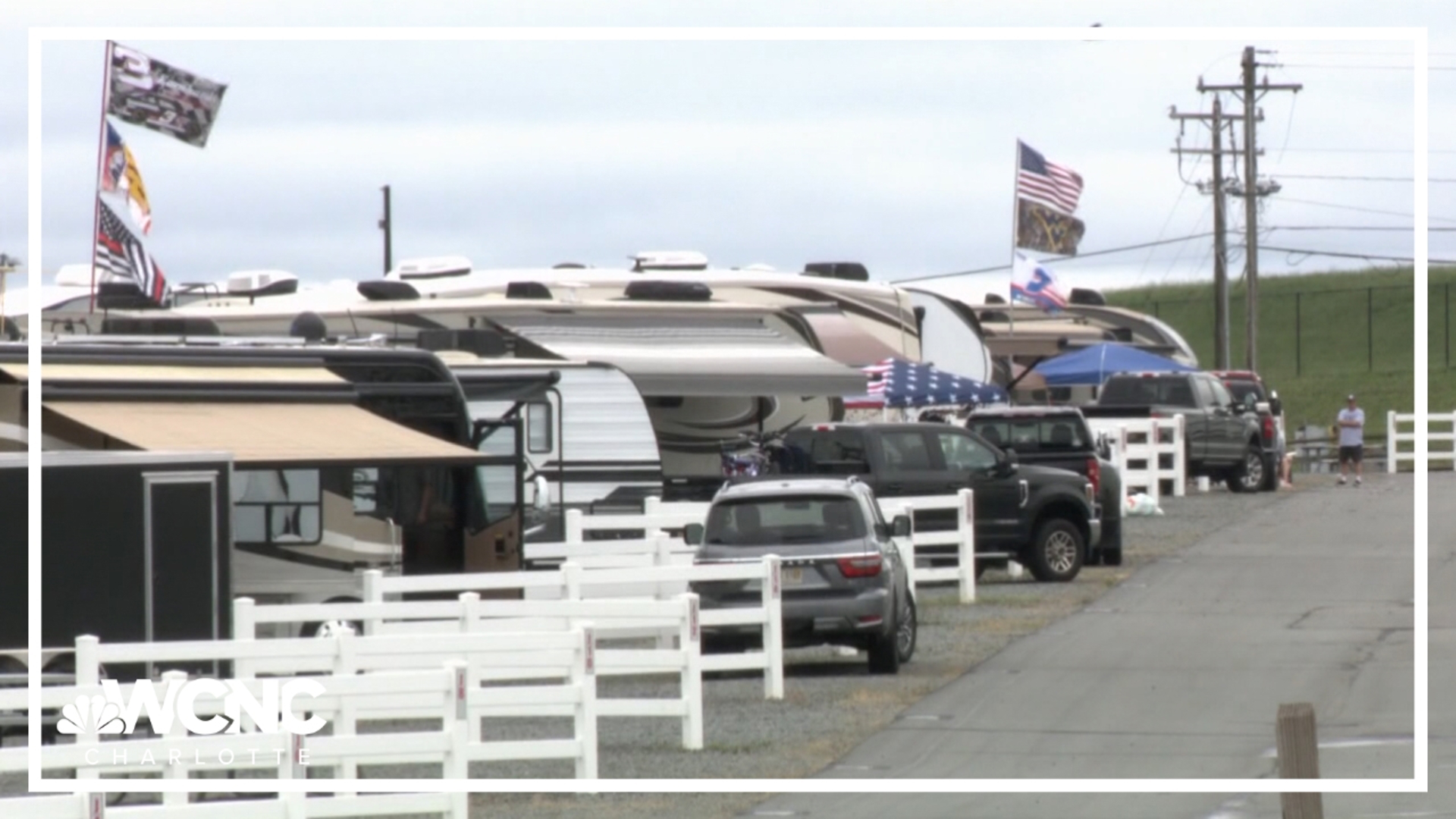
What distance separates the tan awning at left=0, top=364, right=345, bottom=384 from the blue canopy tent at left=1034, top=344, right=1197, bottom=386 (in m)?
25.8

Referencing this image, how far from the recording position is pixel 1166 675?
59.0 feet

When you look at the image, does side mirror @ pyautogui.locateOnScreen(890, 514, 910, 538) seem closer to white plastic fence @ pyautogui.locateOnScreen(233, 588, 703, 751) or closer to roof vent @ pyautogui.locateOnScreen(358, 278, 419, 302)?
white plastic fence @ pyautogui.locateOnScreen(233, 588, 703, 751)

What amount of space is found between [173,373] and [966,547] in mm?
9616

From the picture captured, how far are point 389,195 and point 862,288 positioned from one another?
899 inches

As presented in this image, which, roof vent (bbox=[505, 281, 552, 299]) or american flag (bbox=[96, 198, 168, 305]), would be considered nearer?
american flag (bbox=[96, 198, 168, 305])

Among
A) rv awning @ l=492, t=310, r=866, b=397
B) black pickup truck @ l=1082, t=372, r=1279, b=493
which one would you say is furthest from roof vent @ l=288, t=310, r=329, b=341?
black pickup truck @ l=1082, t=372, r=1279, b=493

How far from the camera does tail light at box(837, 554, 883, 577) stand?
18.3 m

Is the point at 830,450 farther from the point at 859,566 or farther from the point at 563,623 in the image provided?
the point at 563,623

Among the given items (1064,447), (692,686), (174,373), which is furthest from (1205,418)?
(692,686)

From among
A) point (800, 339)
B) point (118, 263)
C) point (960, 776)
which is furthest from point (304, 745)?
point (800, 339)

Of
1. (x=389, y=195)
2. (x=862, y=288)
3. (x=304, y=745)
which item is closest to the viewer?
(x=304, y=745)

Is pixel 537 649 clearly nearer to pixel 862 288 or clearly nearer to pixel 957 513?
pixel 957 513

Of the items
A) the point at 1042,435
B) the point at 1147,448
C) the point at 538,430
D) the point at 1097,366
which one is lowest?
the point at 1147,448

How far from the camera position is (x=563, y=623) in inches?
→ 619
